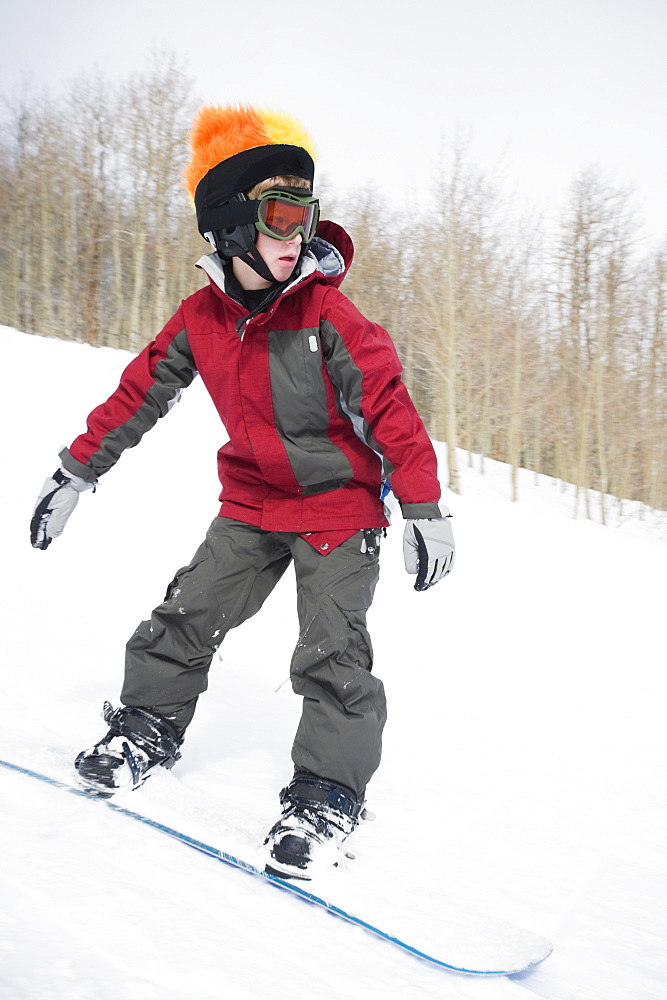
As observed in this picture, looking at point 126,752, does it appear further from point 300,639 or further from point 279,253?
point 279,253

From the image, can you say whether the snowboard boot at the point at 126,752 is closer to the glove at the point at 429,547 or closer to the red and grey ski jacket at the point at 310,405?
the red and grey ski jacket at the point at 310,405

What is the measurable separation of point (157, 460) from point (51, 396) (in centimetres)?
231

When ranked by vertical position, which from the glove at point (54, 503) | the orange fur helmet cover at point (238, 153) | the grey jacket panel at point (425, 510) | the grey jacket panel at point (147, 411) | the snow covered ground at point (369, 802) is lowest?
the snow covered ground at point (369, 802)

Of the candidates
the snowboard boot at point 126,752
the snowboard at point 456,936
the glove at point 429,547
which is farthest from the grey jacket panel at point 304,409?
the snowboard at point 456,936

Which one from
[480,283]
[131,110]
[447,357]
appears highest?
[131,110]

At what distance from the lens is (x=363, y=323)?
6.31ft

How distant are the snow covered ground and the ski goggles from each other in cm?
151

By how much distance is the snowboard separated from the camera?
143 cm

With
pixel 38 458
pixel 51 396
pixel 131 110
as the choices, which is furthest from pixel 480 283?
pixel 131 110

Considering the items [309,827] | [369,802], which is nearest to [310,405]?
[309,827]

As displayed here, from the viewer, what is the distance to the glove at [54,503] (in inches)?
86.7

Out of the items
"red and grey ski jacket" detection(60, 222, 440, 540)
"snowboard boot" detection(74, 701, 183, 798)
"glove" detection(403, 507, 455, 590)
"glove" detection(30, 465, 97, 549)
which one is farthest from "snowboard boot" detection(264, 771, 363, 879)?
"glove" detection(30, 465, 97, 549)

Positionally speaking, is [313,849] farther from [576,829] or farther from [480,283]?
[480,283]

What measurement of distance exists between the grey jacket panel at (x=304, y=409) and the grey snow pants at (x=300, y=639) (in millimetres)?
184
